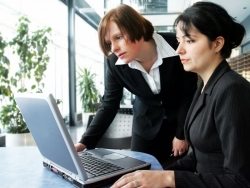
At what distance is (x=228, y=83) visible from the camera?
85cm

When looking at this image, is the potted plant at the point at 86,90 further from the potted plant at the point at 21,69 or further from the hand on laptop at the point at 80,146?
the hand on laptop at the point at 80,146

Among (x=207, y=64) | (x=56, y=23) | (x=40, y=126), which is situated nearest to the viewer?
(x=40, y=126)

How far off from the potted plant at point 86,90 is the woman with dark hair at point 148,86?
4.99m

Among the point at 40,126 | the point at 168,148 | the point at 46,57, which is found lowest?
the point at 168,148

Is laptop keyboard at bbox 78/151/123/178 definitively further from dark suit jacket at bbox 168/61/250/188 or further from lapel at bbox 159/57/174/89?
lapel at bbox 159/57/174/89

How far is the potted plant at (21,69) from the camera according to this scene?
10.4 ft

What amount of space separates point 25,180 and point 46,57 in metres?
3.06

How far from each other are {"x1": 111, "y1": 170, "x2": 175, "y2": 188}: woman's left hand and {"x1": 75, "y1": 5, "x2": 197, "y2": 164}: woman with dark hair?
0.66 m

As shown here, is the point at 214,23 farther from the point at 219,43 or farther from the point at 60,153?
the point at 60,153

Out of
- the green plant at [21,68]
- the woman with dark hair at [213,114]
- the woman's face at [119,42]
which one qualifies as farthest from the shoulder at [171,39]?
the green plant at [21,68]

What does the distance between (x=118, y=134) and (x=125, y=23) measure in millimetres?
852

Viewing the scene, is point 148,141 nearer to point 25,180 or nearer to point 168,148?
point 168,148

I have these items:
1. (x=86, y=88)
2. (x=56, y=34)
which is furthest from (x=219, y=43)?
(x=86, y=88)

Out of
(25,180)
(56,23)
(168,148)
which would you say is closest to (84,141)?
(25,180)
